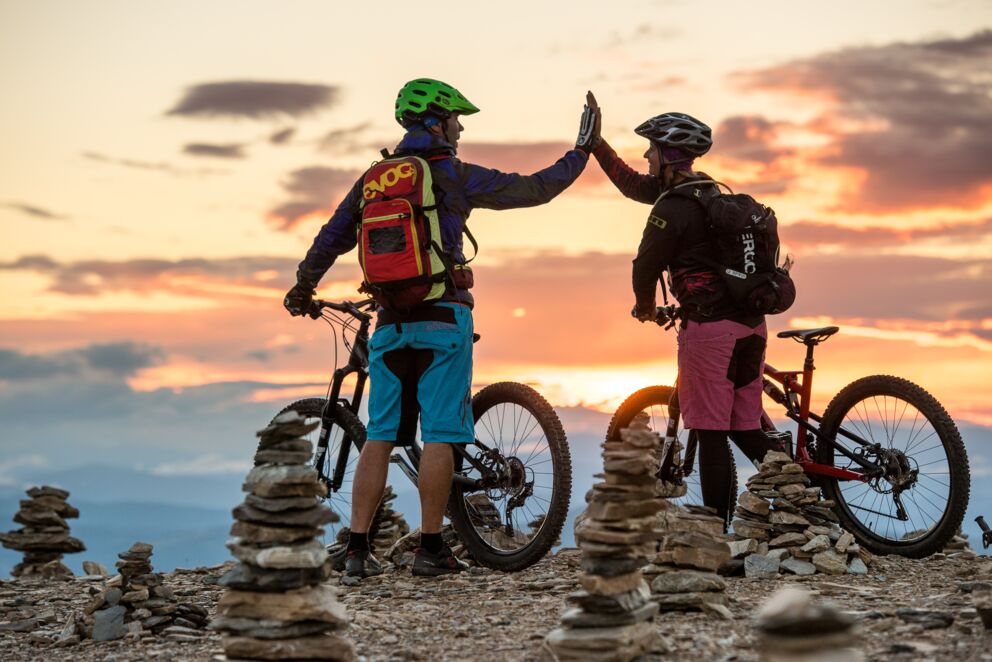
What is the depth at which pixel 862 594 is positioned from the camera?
9.34 metres

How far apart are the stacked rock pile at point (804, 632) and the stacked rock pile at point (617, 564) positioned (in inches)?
63.3

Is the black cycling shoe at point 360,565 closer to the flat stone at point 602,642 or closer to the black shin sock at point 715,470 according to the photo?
the black shin sock at point 715,470

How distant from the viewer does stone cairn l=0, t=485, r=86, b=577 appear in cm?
1822

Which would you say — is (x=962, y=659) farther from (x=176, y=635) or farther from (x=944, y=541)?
(x=176, y=635)

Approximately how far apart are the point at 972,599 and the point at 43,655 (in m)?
7.70

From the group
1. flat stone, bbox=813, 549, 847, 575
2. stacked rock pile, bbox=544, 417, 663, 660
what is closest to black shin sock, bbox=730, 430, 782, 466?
flat stone, bbox=813, 549, 847, 575

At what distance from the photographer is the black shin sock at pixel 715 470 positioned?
394 inches

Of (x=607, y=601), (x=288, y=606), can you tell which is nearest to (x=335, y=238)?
(x=288, y=606)

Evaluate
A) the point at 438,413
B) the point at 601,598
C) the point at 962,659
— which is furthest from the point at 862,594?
the point at 438,413

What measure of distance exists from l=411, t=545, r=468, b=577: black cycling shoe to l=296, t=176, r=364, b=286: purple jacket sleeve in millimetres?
2953

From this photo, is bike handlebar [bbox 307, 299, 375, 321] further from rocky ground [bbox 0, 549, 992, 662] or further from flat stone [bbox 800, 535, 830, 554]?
flat stone [bbox 800, 535, 830, 554]

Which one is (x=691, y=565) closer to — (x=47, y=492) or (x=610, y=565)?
(x=610, y=565)

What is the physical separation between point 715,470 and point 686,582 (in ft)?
5.51

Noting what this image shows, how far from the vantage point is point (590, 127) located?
10922 mm
